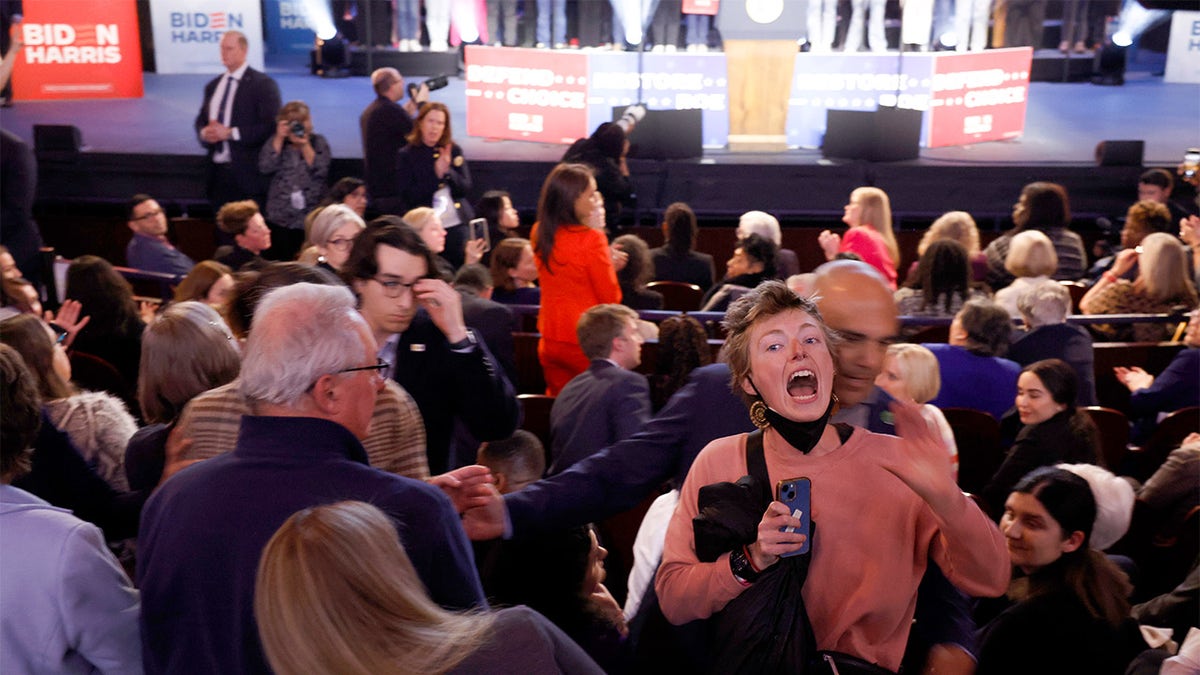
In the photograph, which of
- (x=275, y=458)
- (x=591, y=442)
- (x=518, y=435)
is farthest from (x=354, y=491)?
(x=591, y=442)

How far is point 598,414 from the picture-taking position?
135 inches

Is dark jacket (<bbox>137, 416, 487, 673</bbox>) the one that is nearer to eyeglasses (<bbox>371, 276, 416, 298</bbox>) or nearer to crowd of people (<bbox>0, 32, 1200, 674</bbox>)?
crowd of people (<bbox>0, 32, 1200, 674</bbox>)

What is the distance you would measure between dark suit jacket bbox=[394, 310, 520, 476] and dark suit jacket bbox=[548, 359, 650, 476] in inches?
20.9

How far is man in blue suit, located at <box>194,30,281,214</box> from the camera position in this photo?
732 cm

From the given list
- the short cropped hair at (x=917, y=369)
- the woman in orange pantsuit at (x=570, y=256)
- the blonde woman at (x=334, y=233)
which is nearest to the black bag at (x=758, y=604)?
the short cropped hair at (x=917, y=369)

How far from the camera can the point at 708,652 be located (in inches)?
76.1

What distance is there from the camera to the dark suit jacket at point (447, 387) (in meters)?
2.84

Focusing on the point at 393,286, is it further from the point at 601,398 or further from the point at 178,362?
the point at 601,398

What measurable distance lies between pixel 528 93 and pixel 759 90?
2182mm

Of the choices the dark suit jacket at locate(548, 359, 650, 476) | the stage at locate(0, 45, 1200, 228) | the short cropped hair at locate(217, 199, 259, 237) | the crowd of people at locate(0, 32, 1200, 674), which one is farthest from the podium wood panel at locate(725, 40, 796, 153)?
the dark suit jacket at locate(548, 359, 650, 476)

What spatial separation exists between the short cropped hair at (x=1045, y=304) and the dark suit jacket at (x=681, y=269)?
7.20ft

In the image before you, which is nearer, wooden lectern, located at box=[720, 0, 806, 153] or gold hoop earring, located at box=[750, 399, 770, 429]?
gold hoop earring, located at box=[750, 399, 770, 429]

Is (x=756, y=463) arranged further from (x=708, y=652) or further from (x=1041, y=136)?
(x=1041, y=136)

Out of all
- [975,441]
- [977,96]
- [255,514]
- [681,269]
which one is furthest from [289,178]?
[977,96]
